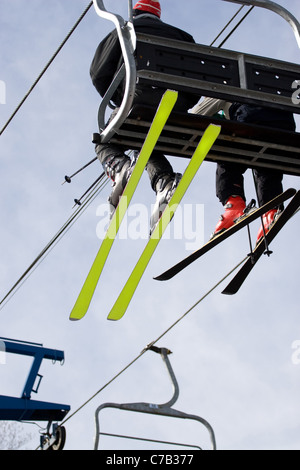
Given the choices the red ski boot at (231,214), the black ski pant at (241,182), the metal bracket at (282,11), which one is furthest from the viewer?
the black ski pant at (241,182)

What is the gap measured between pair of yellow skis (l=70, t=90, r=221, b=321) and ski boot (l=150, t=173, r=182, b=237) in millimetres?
128

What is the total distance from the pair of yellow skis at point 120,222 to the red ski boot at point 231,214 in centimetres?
46

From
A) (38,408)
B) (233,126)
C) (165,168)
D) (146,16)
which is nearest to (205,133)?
(233,126)

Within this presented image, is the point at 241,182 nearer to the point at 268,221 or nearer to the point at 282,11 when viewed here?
the point at 268,221

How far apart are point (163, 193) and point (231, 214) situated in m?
0.54

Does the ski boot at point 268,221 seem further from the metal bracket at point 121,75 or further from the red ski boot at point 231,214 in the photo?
the metal bracket at point 121,75

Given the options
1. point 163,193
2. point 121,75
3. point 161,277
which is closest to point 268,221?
point 163,193

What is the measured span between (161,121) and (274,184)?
1.28 meters

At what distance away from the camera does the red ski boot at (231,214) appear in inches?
254

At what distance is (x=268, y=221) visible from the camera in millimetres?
6383

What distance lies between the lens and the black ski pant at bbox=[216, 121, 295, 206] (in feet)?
21.8

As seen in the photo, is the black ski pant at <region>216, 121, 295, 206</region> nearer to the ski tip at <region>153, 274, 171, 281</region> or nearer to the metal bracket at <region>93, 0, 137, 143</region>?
the ski tip at <region>153, 274, 171, 281</region>

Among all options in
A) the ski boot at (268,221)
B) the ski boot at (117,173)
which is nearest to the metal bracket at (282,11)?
the ski boot at (268,221)

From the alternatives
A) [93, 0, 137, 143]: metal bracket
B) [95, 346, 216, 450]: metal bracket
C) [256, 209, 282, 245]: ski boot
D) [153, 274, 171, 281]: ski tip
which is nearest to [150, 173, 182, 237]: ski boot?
[153, 274, 171, 281]: ski tip
